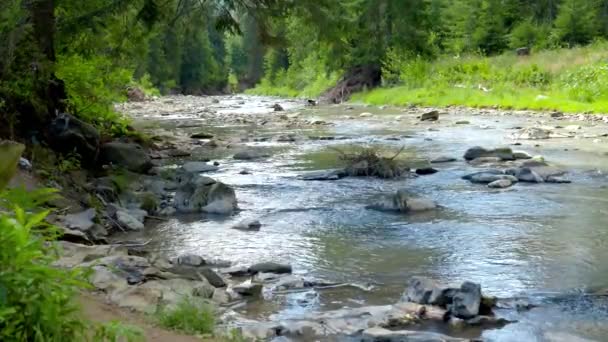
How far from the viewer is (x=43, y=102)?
45.2 ft

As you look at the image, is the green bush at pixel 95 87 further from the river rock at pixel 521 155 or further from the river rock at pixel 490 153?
the river rock at pixel 521 155

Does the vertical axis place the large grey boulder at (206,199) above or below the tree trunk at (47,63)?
below

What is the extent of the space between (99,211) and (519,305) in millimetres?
6710

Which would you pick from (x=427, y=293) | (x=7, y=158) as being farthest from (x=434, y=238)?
(x=7, y=158)

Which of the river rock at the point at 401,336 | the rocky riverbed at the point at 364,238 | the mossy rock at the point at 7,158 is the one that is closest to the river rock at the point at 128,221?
the rocky riverbed at the point at 364,238

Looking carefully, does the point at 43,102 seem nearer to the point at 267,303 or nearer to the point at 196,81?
the point at 267,303

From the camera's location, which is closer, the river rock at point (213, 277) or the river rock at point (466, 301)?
the river rock at point (466, 301)

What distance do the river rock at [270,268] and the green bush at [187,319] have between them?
256 cm

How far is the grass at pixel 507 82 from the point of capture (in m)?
29.8

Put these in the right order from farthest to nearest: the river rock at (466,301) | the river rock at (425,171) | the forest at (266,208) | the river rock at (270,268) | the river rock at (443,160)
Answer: the river rock at (443,160), the river rock at (425,171), the river rock at (270,268), the river rock at (466,301), the forest at (266,208)

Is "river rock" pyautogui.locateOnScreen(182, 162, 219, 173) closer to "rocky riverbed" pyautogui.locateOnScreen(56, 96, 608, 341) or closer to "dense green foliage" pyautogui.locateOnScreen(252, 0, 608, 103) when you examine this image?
"rocky riverbed" pyautogui.locateOnScreen(56, 96, 608, 341)

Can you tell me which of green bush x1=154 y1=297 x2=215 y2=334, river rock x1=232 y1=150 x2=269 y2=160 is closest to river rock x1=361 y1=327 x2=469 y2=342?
green bush x1=154 y1=297 x2=215 y2=334

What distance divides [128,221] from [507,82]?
28.4 metres

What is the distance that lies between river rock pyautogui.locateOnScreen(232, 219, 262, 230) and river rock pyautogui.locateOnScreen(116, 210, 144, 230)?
1.43m
